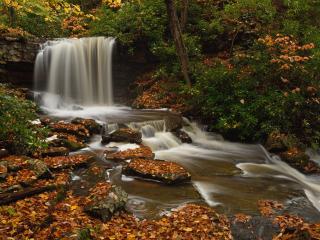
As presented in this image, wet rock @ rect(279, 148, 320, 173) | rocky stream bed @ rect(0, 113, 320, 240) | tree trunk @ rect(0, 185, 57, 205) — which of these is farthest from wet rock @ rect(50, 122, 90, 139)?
wet rock @ rect(279, 148, 320, 173)

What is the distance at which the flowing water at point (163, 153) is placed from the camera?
757cm

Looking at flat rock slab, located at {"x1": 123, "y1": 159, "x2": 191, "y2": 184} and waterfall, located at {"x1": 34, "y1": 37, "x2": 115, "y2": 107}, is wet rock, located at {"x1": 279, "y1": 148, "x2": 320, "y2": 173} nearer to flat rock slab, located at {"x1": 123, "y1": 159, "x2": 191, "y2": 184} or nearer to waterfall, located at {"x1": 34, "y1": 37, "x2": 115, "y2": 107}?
flat rock slab, located at {"x1": 123, "y1": 159, "x2": 191, "y2": 184}

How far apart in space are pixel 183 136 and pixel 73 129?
3648 millimetres

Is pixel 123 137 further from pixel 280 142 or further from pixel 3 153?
pixel 280 142

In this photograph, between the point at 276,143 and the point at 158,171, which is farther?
the point at 276,143

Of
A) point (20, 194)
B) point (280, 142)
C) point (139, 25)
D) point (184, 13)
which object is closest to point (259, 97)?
point (280, 142)

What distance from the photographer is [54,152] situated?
9.70m

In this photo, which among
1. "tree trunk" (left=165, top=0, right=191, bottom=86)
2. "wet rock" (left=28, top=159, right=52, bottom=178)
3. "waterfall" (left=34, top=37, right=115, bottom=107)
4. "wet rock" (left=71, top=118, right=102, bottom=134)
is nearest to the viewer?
"wet rock" (left=28, top=159, right=52, bottom=178)

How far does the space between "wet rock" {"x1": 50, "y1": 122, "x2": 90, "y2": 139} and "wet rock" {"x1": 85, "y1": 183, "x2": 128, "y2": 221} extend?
441 centimetres

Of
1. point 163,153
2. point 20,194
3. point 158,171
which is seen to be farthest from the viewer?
point 163,153

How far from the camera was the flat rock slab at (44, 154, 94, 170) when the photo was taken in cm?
878

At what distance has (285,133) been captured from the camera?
12125 millimetres

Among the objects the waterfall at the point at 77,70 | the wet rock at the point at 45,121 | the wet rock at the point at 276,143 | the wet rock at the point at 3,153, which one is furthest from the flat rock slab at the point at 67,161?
the waterfall at the point at 77,70

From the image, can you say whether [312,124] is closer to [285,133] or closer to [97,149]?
[285,133]
